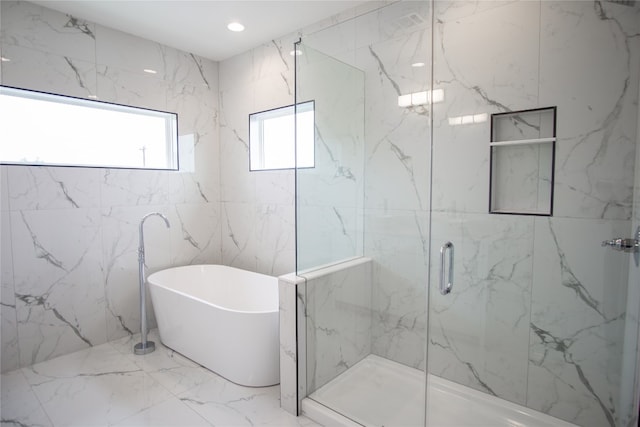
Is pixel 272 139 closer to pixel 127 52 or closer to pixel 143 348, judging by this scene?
pixel 127 52

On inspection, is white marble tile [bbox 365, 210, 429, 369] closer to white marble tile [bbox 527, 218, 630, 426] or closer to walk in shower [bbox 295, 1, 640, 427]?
walk in shower [bbox 295, 1, 640, 427]

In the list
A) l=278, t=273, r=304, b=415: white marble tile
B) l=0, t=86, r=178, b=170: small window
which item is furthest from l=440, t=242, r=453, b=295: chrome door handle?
l=0, t=86, r=178, b=170: small window

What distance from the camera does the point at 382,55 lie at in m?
2.39

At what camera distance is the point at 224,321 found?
2416 millimetres

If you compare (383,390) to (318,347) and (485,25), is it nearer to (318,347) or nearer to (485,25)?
(318,347)

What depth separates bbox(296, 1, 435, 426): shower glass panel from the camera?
2242 mm

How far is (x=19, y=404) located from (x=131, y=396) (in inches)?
25.9

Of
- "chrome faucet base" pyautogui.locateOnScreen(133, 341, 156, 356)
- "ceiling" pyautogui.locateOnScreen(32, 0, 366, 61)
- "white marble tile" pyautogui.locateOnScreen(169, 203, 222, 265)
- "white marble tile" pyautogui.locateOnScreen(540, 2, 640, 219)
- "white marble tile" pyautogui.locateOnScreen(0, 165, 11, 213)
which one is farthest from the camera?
"white marble tile" pyautogui.locateOnScreen(169, 203, 222, 265)

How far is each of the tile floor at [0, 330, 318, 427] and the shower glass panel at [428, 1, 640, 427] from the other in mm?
Answer: 1263

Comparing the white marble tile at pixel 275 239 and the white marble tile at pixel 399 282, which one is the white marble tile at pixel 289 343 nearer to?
the white marble tile at pixel 399 282

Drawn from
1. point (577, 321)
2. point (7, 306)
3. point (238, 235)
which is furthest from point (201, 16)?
point (577, 321)

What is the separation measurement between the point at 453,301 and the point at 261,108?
2.48m

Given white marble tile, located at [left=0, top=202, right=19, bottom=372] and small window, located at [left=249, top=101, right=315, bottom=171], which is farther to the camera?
small window, located at [left=249, top=101, right=315, bottom=171]

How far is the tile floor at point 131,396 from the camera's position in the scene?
81.4 inches
